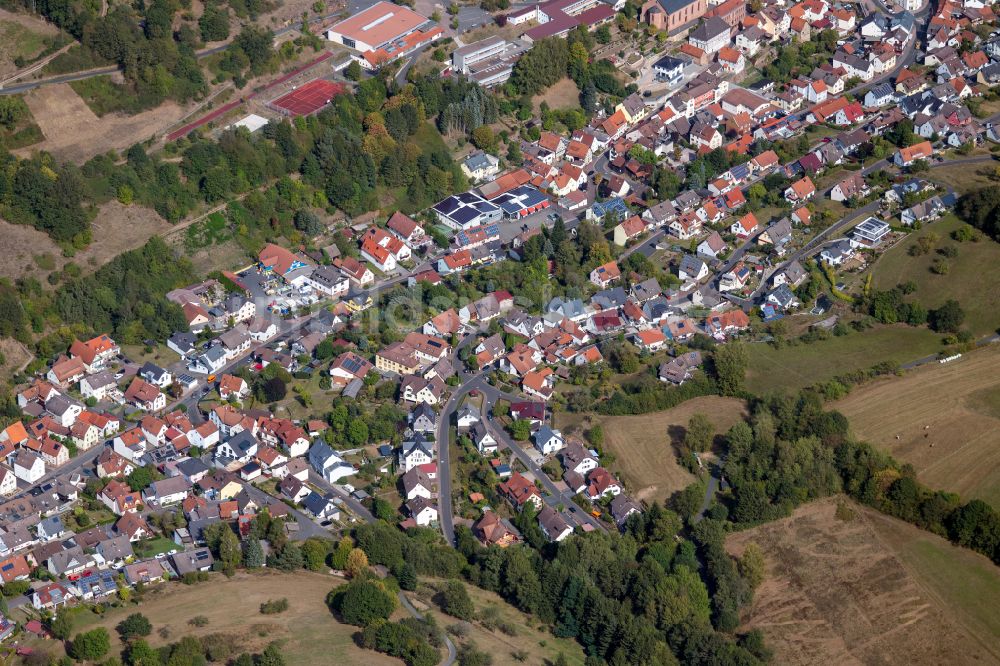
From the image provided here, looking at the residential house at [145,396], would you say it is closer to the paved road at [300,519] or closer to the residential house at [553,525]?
the paved road at [300,519]

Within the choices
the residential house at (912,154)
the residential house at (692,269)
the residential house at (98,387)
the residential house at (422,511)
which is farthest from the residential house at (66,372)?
the residential house at (912,154)

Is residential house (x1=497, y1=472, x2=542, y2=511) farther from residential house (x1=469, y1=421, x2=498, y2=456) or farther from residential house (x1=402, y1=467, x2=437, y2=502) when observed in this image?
residential house (x1=402, y1=467, x2=437, y2=502)

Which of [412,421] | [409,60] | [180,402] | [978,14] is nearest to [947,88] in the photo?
[978,14]

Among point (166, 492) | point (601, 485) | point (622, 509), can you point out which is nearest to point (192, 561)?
point (166, 492)

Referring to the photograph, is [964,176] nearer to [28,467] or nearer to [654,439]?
[654,439]

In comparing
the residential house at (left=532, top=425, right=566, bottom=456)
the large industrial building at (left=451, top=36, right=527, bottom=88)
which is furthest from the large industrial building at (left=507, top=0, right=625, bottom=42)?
the residential house at (left=532, top=425, right=566, bottom=456)
